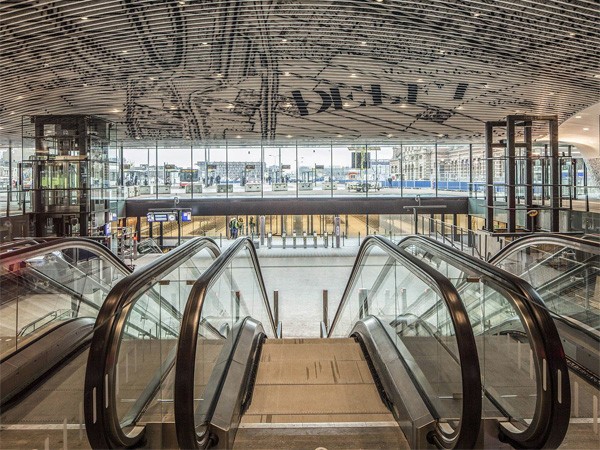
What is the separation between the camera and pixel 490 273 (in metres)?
3.18

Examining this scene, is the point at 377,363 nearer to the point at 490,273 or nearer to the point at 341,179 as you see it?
the point at 490,273

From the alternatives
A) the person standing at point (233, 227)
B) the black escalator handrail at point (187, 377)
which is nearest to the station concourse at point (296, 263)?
the black escalator handrail at point (187, 377)

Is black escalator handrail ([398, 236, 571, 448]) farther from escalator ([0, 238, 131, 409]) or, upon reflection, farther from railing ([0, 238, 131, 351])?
railing ([0, 238, 131, 351])

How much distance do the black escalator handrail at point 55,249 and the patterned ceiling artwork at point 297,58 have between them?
133 inches

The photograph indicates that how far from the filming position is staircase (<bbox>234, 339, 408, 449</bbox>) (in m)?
3.13

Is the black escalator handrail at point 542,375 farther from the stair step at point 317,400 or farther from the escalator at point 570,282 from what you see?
the stair step at point 317,400

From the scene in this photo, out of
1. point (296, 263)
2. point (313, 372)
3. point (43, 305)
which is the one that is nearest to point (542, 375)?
point (313, 372)

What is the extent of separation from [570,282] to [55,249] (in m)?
5.93

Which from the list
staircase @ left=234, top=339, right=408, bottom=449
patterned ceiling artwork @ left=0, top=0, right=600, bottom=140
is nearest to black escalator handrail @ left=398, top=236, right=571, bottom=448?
staircase @ left=234, top=339, right=408, bottom=449

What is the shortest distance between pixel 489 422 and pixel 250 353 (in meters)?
2.58

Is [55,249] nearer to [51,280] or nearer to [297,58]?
[51,280]

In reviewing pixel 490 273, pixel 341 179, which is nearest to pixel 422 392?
pixel 490 273

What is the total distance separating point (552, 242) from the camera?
203 inches

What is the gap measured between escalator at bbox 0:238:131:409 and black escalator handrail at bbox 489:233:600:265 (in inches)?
175
